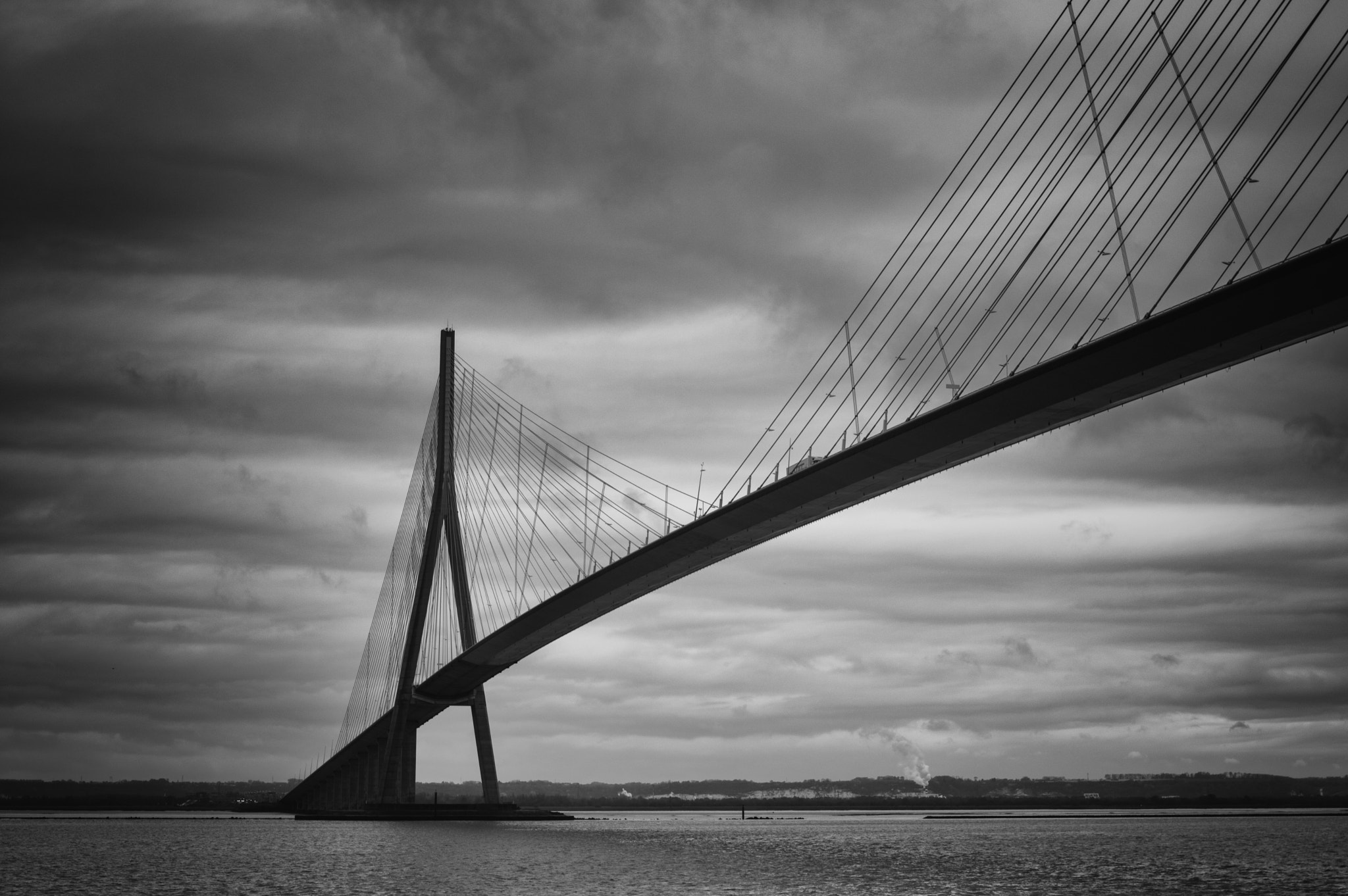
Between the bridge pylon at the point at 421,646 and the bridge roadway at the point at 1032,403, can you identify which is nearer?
the bridge roadway at the point at 1032,403

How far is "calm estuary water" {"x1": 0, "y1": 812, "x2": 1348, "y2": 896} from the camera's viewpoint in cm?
2711

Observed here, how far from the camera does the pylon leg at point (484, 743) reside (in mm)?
53344

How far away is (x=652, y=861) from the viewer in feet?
116

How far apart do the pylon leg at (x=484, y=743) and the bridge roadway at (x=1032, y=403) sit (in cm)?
1506

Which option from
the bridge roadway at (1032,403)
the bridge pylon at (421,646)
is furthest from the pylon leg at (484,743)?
the bridge roadway at (1032,403)

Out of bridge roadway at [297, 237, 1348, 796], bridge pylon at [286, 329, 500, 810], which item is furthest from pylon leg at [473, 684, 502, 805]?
bridge roadway at [297, 237, 1348, 796]

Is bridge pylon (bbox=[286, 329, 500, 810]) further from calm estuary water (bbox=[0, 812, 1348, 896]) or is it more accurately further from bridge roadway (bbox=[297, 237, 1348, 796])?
bridge roadway (bbox=[297, 237, 1348, 796])

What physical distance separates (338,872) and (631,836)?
75.2 feet

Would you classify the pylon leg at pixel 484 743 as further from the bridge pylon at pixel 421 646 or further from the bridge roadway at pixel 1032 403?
the bridge roadway at pixel 1032 403

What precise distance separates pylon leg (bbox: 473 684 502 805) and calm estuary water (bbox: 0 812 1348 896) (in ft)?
8.60

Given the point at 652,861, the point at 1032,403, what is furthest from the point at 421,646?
the point at 1032,403

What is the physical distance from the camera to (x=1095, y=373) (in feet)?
70.6

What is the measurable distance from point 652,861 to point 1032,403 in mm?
18686

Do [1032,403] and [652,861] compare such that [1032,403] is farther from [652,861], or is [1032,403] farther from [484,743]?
[484,743]
